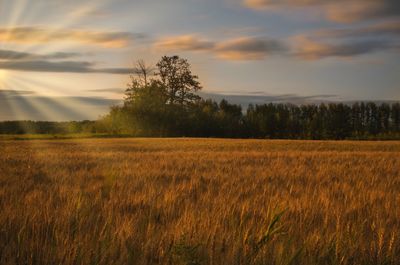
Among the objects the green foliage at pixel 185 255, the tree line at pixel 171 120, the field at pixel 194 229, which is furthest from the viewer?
the tree line at pixel 171 120

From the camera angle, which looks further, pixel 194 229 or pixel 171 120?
pixel 171 120

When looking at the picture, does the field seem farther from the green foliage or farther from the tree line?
the tree line

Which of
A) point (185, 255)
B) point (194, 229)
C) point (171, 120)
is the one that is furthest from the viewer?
point (171, 120)

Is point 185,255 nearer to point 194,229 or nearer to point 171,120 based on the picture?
point 194,229

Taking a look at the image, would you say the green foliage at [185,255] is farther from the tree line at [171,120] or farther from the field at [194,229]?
the tree line at [171,120]

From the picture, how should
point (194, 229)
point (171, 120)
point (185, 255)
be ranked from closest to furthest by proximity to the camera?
point (185, 255)
point (194, 229)
point (171, 120)

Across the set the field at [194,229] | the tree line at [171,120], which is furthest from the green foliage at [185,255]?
the tree line at [171,120]

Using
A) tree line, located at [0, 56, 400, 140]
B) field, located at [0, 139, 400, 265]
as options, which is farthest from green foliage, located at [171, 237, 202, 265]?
tree line, located at [0, 56, 400, 140]

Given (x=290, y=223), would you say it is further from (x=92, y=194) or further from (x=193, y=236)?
(x=92, y=194)

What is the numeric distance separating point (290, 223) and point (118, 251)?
5.02 ft

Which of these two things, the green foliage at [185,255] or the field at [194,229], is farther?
the field at [194,229]

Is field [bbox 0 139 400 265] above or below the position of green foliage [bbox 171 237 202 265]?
below

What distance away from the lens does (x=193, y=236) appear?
113 inches

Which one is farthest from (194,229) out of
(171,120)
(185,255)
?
(171,120)
